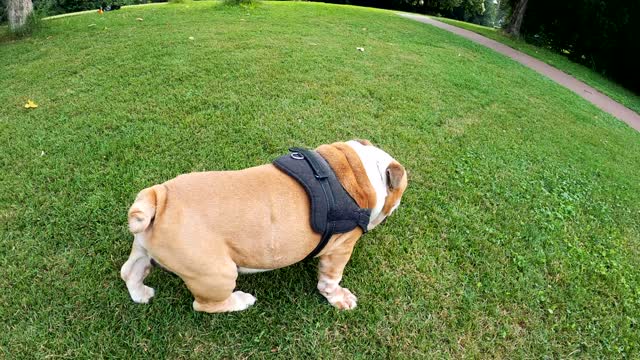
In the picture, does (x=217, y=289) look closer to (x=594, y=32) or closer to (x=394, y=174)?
(x=394, y=174)

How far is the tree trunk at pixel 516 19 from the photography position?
14.3 m

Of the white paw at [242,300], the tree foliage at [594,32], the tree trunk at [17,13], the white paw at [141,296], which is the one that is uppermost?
the tree foliage at [594,32]

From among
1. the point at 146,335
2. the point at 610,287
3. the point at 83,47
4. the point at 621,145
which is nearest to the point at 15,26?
the point at 83,47

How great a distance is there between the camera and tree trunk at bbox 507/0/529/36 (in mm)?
14258

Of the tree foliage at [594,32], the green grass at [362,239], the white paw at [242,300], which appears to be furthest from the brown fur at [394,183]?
the tree foliage at [594,32]

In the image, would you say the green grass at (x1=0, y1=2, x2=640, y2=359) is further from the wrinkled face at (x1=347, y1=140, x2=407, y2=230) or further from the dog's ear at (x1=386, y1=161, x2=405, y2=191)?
the dog's ear at (x1=386, y1=161, x2=405, y2=191)

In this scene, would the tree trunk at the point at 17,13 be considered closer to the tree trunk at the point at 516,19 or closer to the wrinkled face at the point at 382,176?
the wrinkled face at the point at 382,176

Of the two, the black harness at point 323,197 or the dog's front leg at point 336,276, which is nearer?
the black harness at point 323,197

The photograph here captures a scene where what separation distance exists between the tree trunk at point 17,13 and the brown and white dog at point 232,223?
8.32m

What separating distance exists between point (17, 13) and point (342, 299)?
9.32 m

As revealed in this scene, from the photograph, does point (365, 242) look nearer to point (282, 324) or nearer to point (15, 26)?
point (282, 324)

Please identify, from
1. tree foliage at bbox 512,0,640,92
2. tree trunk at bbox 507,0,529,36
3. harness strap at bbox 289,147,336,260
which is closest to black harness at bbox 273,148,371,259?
harness strap at bbox 289,147,336,260

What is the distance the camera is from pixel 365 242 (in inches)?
127

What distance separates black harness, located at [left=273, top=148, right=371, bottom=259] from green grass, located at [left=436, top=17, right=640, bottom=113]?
35.1 feet
